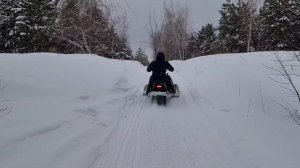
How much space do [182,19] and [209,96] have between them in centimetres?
4540

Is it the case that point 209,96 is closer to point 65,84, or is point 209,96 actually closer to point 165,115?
point 165,115

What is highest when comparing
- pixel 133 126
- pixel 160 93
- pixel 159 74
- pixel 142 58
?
pixel 142 58

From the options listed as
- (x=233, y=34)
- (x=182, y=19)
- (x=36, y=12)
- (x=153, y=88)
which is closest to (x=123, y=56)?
(x=182, y=19)

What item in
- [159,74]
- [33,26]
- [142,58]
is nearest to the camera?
[159,74]

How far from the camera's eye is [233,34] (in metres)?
41.9

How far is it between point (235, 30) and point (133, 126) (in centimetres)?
3627

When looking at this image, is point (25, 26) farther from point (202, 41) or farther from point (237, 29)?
point (202, 41)

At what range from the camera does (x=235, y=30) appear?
41.4 metres

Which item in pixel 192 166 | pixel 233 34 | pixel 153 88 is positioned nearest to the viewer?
pixel 192 166

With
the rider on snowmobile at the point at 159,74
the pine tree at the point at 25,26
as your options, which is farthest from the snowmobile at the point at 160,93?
the pine tree at the point at 25,26

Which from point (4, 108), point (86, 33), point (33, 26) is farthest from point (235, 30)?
point (4, 108)

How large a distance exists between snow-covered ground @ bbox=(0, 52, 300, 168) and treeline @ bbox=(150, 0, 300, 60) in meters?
12.4

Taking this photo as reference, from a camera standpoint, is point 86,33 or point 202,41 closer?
point 86,33

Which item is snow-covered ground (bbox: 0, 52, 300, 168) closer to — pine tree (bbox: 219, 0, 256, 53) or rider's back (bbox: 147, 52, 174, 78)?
rider's back (bbox: 147, 52, 174, 78)
